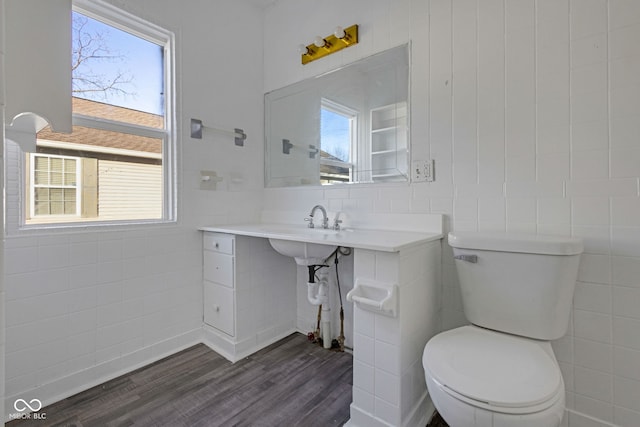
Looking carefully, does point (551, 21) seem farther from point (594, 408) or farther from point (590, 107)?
point (594, 408)

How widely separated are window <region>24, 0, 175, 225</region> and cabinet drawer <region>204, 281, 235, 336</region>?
0.60 m

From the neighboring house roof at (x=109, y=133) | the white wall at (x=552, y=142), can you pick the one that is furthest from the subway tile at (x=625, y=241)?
the neighboring house roof at (x=109, y=133)

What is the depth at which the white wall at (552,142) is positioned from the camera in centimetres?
120

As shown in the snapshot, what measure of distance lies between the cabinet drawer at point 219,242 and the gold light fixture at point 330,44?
1428mm

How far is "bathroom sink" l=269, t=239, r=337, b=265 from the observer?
1.62 m

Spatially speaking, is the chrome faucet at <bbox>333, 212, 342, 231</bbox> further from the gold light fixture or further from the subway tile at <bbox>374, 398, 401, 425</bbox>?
the gold light fixture

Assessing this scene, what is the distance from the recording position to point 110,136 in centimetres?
176

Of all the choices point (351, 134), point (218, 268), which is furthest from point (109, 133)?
point (351, 134)

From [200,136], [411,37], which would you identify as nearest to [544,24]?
[411,37]

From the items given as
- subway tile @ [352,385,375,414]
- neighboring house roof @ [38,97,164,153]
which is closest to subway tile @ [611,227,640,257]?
subway tile @ [352,385,375,414]

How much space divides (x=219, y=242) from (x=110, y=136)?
91 centimetres

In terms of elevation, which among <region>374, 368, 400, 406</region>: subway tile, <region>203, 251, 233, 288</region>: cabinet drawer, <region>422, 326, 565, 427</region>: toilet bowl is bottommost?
<region>374, 368, 400, 406</region>: subway tile

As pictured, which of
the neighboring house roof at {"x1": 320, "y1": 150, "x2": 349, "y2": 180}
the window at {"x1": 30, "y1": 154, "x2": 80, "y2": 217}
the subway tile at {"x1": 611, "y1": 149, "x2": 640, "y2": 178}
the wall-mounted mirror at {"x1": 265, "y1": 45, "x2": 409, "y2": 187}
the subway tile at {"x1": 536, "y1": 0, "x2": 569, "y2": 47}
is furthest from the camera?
the neighboring house roof at {"x1": 320, "y1": 150, "x2": 349, "y2": 180}

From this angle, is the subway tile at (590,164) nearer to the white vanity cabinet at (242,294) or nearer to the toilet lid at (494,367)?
the toilet lid at (494,367)
